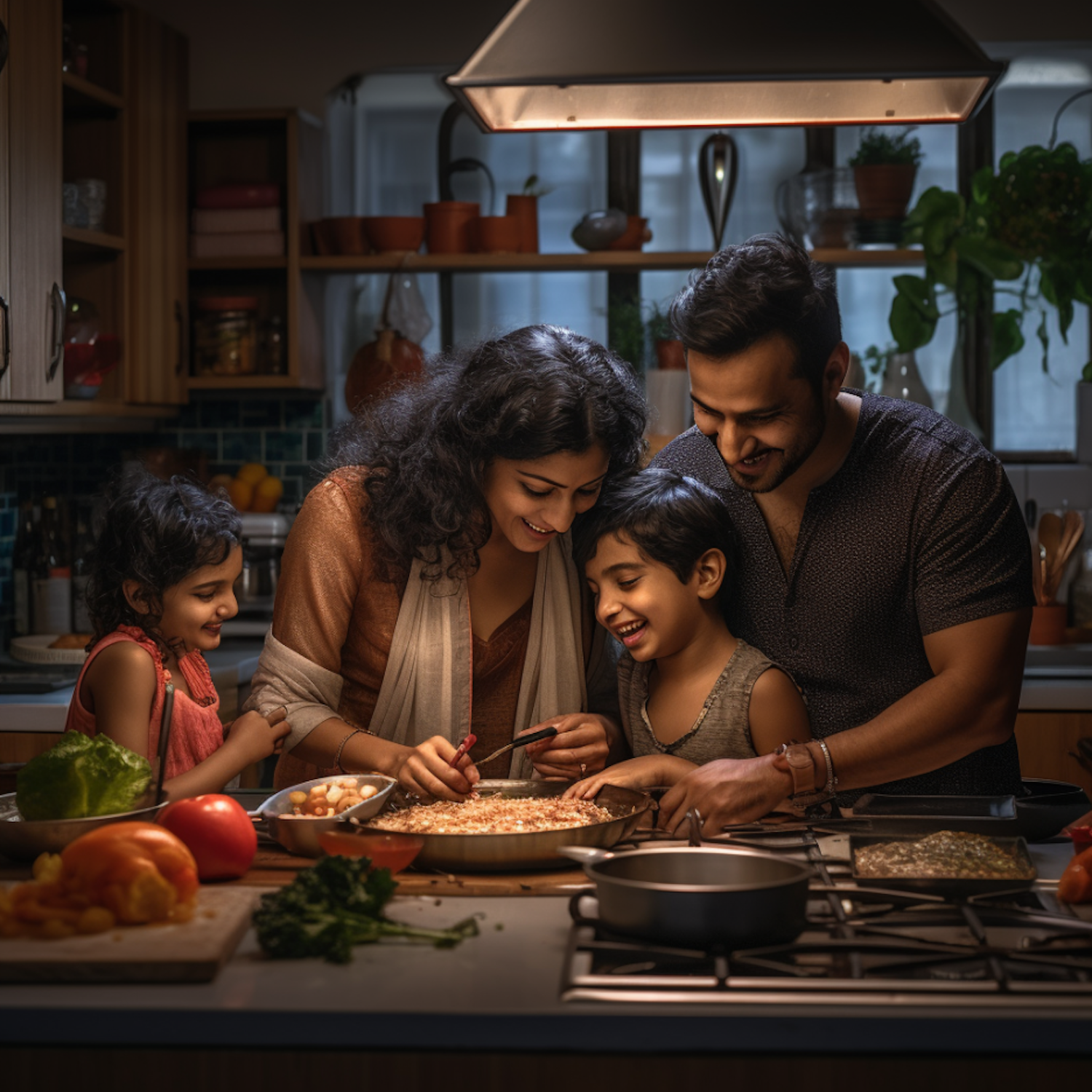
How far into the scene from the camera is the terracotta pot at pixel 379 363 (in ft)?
13.6

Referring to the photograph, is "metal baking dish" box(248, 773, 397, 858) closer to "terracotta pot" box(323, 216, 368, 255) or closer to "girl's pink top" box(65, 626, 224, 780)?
"girl's pink top" box(65, 626, 224, 780)

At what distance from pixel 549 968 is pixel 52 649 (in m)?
2.55

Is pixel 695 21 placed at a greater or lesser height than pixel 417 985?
greater

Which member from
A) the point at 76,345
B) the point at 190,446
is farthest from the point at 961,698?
the point at 190,446

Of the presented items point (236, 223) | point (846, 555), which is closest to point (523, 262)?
point (236, 223)

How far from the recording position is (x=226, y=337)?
4.16 metres

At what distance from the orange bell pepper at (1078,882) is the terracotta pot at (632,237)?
3074 millimetres

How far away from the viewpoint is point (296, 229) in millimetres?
4121

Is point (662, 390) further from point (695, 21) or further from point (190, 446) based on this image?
point (695, 21)

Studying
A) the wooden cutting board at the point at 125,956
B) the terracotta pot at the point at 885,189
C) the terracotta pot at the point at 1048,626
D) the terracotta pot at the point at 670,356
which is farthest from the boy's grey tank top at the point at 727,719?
the terracotta pot at the point at 885,189

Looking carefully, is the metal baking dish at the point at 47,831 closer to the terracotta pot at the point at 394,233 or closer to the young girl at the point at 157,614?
the young girl at the point at 157,614

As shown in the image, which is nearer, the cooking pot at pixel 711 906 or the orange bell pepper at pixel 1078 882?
the cooking pot at pixel 711 906

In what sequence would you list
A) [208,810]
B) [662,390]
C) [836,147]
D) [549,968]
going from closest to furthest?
1. [549,968]
2. [208,810]
3. [662,390]
4. [836,147]

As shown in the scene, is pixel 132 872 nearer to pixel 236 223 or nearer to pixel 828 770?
pixel 828 770
